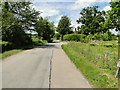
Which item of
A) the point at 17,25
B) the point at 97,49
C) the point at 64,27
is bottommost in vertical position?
the point at 97,49

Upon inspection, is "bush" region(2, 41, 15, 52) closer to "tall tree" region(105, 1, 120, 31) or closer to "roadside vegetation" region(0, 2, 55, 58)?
"roadside vegetation" region(0, 2, 55, 58)

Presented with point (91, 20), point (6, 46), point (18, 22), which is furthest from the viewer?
point (91, 20)

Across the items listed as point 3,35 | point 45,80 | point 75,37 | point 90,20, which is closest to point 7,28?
point 3,35

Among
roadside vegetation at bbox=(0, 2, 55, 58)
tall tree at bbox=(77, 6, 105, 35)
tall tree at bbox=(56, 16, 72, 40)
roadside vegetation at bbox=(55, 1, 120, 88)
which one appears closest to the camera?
roadside vegetation at bbox=(55, 1, 120, 88)

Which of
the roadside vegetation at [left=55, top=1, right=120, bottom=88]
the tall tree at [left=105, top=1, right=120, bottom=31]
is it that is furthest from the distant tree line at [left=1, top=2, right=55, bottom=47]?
the tall tree at [left=105, top=1, right=120, bottom=31]

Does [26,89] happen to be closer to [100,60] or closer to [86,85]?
[86,85]

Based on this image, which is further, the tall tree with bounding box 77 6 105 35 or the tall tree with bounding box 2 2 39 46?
the tall tree with bounding box 77 6 105 35

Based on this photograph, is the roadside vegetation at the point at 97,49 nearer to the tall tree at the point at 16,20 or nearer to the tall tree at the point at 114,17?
the tall tree at the point at 114,17

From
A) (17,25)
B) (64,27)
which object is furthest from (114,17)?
(64,27)

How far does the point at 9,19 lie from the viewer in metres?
20.4

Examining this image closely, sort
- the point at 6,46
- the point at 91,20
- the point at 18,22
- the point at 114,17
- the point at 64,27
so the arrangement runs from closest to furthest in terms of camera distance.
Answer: the point at 6,46 → the point at 114,17 → the point at 18,22 → the point at 91,20 → the point at 64,27

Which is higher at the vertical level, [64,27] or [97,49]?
[64,27]

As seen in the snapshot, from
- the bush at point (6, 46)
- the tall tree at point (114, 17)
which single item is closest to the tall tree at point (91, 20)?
the tall tree at point (114, 17)

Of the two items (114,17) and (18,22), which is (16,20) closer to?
(18,22)
